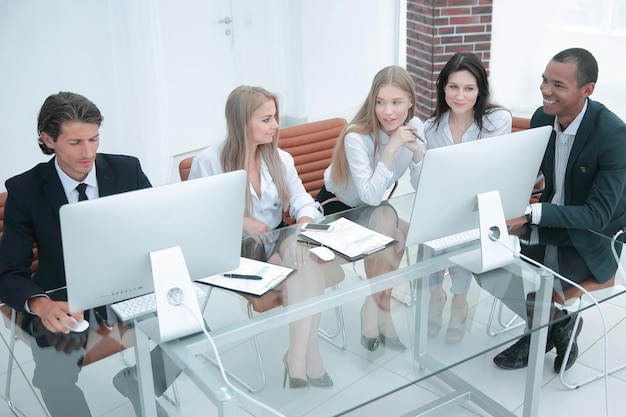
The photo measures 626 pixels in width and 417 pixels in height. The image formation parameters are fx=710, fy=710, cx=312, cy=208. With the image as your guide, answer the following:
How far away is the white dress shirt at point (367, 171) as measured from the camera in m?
2.95

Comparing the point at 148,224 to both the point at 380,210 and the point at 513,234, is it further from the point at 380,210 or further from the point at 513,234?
the point at 513,234

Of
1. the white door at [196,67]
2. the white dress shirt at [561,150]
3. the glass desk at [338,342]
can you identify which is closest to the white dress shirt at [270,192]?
the glass desk at [338,342]

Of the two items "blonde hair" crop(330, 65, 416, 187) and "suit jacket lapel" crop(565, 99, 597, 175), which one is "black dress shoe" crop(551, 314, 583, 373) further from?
"blonde hair" crop(330, 65, 416, 187)

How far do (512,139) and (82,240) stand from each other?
4.51ft

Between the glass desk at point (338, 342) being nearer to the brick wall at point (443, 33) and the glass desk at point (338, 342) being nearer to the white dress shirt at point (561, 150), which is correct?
the white dress shirt at point (561, 150)

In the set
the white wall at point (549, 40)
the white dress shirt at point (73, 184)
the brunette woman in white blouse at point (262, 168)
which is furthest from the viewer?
the white wall at point (549, 40)

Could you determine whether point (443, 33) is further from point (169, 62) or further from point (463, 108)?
point (463, 108)

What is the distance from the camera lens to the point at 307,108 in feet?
20.5

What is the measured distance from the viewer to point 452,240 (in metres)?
2.52

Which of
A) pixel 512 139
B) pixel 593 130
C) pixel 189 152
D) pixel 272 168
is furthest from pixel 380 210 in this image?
pixel 189 152

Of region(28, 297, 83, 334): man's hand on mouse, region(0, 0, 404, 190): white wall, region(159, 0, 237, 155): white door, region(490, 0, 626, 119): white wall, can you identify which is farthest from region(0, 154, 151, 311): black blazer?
region(490, 0, 626, 119): white wall

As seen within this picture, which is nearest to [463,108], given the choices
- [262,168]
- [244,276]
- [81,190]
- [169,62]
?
[262,168]

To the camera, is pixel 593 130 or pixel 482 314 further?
pixel 593 130

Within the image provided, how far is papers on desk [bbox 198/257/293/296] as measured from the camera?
2221 mm
